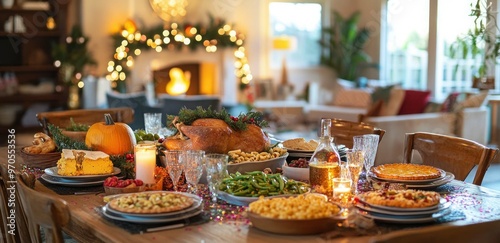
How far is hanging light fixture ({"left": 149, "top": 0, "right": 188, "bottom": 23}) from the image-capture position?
981 centimetres

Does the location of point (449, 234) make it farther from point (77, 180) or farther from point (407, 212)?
point (77, 180)

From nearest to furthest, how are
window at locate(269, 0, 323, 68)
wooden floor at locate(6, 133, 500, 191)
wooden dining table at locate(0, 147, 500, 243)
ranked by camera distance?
wooden dining table at locate(0, 147, 500, 243)
wooden floor at locate(6, 133, 500, 191)
window at locate(269, 0, 323, 68)

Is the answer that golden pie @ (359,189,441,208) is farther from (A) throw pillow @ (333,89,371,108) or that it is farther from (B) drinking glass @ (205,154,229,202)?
(A) throw pillow @ (333,89,371,108)

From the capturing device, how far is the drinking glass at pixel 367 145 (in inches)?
105

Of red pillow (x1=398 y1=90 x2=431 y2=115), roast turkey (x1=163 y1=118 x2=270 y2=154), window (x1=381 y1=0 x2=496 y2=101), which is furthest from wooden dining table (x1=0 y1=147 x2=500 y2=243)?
window (x1=381 y1=0 x2=496 y2=101)

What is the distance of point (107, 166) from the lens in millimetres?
2725

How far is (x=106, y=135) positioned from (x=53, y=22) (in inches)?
258

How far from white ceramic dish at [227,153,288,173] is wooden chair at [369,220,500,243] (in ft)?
3.42

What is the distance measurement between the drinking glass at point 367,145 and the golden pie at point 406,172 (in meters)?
0.04

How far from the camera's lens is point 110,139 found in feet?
9.70

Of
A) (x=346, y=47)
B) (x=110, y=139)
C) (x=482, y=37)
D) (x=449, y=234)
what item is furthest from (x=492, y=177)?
(x=449, y=234)

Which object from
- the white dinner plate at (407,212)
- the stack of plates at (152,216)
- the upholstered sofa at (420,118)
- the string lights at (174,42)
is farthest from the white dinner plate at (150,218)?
the string lights at (174,42)

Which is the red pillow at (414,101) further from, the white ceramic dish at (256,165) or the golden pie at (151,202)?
the golden pie at (151,202)

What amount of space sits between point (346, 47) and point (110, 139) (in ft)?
26.5
